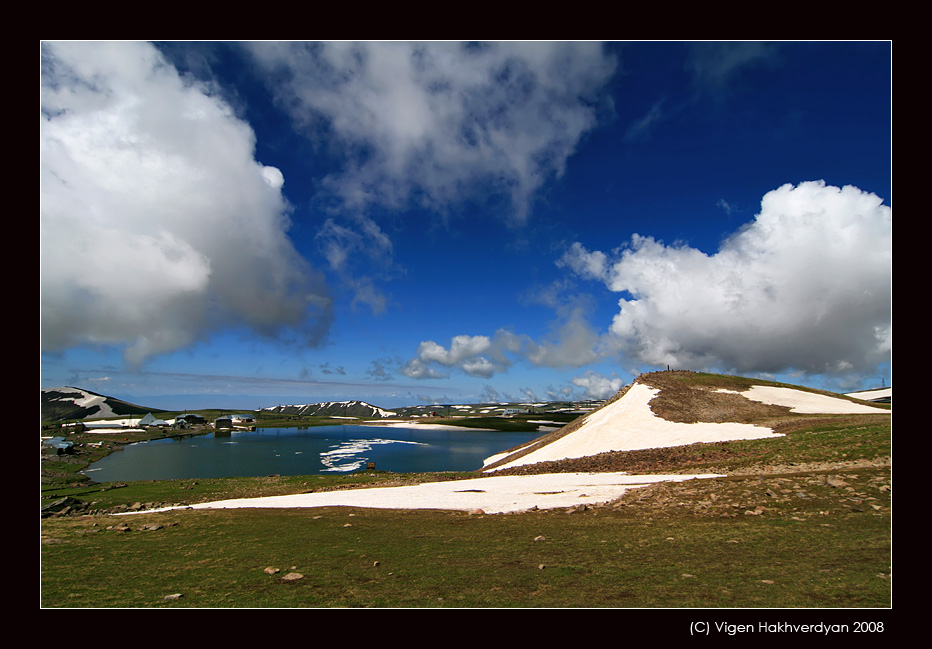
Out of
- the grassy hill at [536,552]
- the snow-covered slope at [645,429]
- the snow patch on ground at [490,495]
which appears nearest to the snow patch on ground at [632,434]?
the snow-covered slope at [645,429]

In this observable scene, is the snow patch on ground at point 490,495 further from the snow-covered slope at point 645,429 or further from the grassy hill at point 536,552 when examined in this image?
the snow-covered slope at point 645,429

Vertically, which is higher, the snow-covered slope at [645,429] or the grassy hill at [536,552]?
the grassy hill at [536,552]

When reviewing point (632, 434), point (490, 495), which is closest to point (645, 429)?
point (632, 434)

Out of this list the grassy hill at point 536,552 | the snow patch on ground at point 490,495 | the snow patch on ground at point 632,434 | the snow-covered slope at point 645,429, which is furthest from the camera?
the snow-covered slope at point 645,429

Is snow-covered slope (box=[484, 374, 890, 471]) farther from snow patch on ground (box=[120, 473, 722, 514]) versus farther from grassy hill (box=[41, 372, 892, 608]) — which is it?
grassy hill (box=[41, 372, 892, 608])

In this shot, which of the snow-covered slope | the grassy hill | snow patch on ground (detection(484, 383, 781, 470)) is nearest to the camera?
the grassy hill

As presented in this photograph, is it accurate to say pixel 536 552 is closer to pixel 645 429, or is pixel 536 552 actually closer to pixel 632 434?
pixel 632 434

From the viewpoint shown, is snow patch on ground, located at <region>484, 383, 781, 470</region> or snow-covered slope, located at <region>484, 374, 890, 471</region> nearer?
snow patch on ground, located at <region>484, 383, 781, 470</region>

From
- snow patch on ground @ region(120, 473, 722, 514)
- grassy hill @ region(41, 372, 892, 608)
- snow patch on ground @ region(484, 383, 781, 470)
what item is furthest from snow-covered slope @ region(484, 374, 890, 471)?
grassy hill @ region(41, 372, 892, 608)

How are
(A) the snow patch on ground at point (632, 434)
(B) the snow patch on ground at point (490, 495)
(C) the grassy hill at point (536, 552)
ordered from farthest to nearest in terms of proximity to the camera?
(A) the snow patch on ground at point (632, 434)
(B) the snow patch on ground at point (490, 495)
(C) the grassy hill at point (536, 552)

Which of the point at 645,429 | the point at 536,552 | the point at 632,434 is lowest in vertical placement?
the point at 632,434

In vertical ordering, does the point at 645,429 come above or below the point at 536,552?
below

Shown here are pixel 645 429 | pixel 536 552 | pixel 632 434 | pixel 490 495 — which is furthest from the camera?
pixel 645 429
